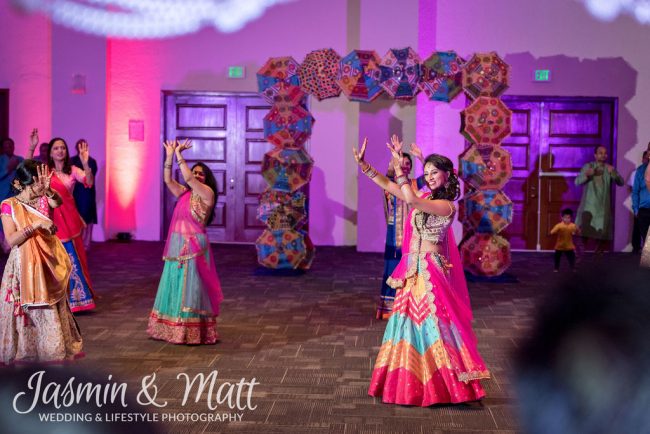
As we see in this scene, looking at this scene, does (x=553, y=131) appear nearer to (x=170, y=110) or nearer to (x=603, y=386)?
(x=170, y=110)

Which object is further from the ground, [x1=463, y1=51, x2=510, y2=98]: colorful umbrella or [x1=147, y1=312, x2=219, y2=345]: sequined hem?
[x1=463, y1=51, x2=510, y2=98]: colorful umbrella

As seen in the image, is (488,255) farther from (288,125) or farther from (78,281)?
(78,281)

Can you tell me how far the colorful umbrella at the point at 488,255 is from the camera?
31.2 ft

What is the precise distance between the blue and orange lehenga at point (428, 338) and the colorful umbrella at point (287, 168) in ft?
17.0

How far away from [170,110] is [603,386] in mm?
12077

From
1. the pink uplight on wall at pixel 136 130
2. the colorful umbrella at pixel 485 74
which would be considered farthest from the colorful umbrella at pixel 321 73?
the pink uplight on wall at pixel 136 130

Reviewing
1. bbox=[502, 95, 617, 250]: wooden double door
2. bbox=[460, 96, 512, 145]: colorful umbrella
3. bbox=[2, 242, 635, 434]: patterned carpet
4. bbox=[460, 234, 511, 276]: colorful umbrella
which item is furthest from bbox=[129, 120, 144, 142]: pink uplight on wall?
bbox=[460, 234, 511, 276]: colorful umbrella

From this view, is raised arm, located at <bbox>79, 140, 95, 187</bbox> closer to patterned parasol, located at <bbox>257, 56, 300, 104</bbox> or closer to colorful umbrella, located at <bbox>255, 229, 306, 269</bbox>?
colorful umbrella, located at <bbox>255, 229, 306, 269</bbox>

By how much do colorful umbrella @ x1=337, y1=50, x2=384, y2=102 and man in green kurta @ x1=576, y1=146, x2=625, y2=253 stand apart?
3144mm

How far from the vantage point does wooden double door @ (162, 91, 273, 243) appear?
12609mm

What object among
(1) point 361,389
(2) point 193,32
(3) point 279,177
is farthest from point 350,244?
(1) point 361,389

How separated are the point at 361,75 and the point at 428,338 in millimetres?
5481

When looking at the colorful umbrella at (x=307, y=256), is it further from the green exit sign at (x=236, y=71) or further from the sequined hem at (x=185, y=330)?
the sequined hem at (x=185, y=330)

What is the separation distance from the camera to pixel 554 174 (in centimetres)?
1207
